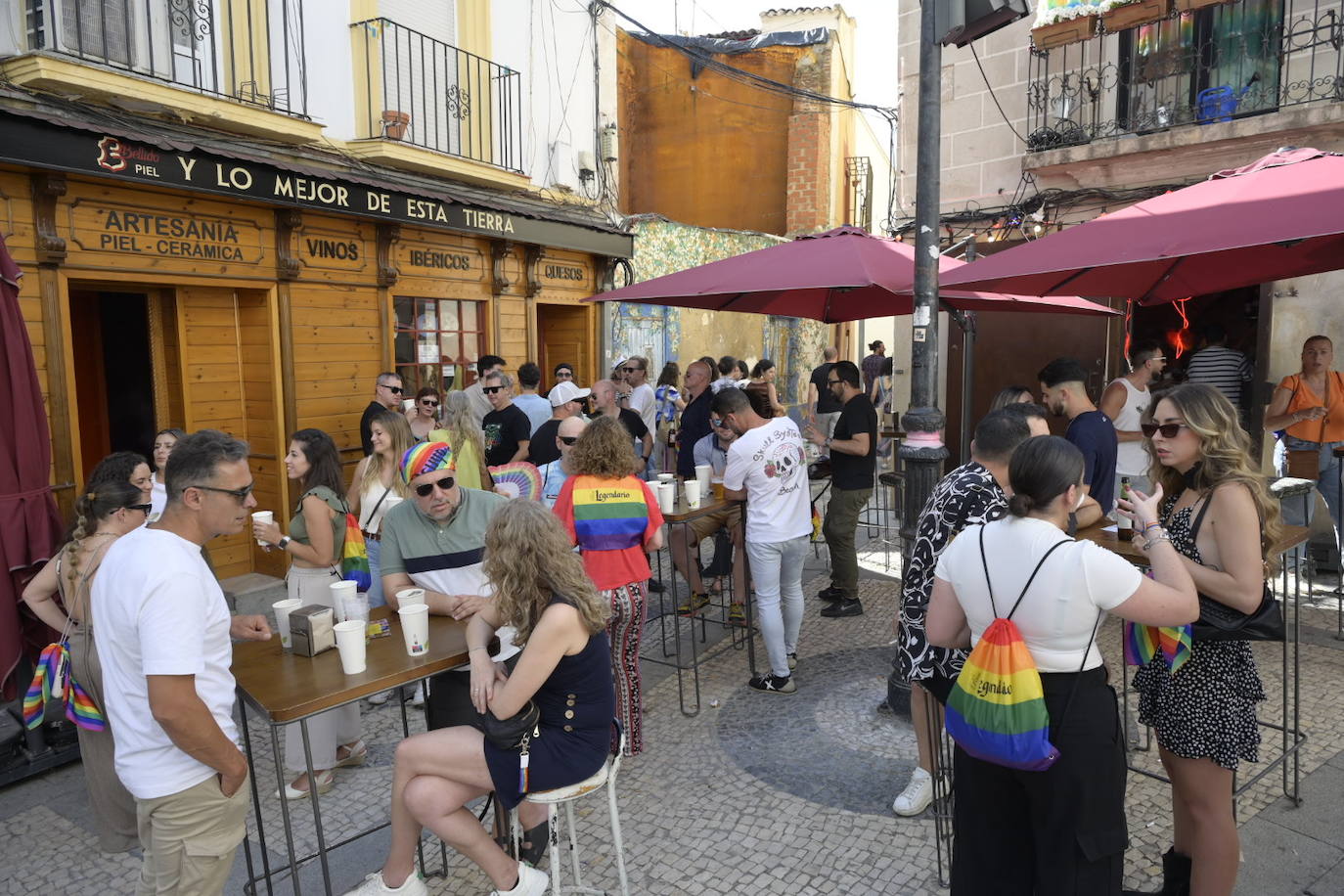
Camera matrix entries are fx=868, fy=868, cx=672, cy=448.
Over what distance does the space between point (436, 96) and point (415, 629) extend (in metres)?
7.26

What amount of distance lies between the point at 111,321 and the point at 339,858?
19.1ft

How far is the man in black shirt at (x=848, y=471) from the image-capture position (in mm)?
6234

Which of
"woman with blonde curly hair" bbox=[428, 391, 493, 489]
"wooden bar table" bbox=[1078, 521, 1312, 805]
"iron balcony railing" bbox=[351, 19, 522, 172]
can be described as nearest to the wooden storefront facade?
"iron balcony railing" bbox=[351, 19, 522, 172]

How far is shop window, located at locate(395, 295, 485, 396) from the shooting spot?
341 inches

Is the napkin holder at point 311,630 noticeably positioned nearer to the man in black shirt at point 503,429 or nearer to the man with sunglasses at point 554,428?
the man with sunglasses at point 554,428

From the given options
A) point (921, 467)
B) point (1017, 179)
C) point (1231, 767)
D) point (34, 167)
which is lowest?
point (1231, 767)

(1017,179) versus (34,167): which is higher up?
(1017,179)

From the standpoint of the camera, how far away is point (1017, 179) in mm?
9523

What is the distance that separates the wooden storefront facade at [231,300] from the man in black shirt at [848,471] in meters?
4.39

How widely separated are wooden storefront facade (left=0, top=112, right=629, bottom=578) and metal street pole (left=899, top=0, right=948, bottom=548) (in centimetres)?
500

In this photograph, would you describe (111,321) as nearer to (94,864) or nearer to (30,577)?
(30,577)

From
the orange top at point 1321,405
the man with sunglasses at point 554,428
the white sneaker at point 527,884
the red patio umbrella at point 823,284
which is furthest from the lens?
the orange top at point 1321,405

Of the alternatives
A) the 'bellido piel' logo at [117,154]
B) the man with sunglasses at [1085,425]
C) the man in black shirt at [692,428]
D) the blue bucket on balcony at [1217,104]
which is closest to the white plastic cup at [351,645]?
A: the man with sunglasses at [1085,425]

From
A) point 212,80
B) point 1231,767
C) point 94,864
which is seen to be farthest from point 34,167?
point 1231,767
